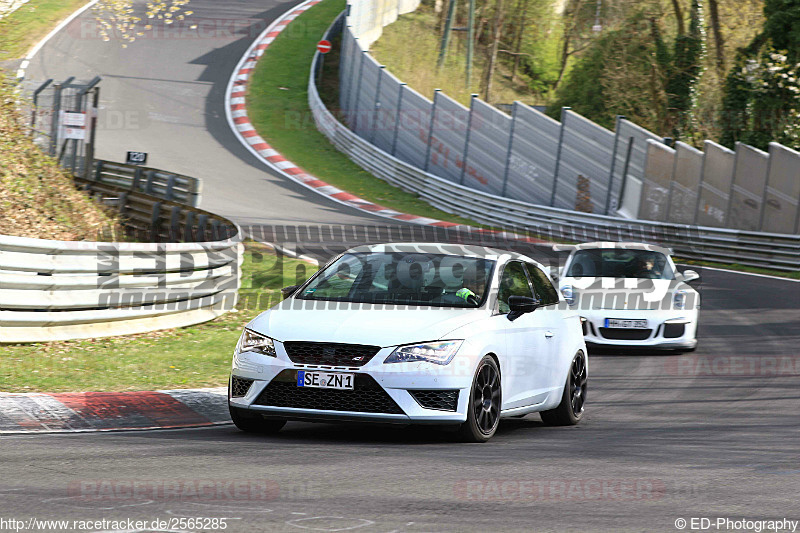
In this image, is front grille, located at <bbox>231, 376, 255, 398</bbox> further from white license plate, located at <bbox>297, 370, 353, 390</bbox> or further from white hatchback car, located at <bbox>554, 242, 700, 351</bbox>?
white hatchback car, located at <bbox>554, 242, 700, 351</bbox>

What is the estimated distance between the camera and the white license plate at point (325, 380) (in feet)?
24.7

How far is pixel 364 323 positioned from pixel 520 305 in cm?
135

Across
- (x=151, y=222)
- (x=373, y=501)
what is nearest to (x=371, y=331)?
(x=373, y=501)

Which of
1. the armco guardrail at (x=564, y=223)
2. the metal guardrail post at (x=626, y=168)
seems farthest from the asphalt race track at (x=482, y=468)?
the metal guardrail post at (x=626, y=168)

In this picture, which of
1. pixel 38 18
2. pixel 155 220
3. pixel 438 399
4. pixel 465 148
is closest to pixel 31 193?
pixel 155 220

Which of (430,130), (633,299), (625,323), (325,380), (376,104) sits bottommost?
(430,130)

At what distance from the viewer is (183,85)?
43.9 metres

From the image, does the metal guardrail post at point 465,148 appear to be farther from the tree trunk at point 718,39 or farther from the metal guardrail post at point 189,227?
the metal guardrail post at point 189,227

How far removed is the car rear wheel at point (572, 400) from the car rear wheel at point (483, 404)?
144 cm

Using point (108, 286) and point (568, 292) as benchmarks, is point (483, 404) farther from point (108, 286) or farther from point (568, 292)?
point (568, 292)

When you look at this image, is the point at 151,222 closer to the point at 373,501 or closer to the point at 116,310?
the point at 116,310

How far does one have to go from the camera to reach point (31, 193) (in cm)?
1655

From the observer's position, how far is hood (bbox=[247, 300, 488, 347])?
301 inches

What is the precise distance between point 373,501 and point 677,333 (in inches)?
388
